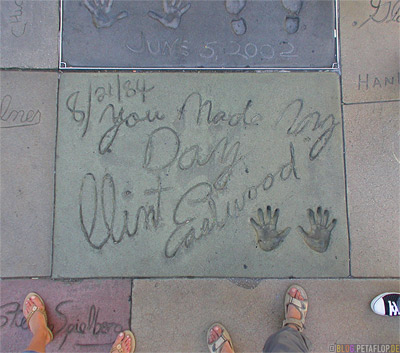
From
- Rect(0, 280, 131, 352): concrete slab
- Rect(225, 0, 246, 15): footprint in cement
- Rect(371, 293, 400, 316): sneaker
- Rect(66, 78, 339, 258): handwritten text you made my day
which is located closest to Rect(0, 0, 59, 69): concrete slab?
Rect(66, 78, 339, 258): handwritten text you made my day

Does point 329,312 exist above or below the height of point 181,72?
below

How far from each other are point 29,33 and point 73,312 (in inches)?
91.3

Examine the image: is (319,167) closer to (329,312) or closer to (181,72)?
(329,312)

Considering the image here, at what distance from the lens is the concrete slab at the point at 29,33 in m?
2.28

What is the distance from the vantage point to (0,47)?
2299 millimetres

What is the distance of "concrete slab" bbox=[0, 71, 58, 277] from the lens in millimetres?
2145

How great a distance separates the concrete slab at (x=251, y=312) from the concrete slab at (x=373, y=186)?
0.19 meters

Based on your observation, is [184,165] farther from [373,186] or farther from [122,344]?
[373,186]

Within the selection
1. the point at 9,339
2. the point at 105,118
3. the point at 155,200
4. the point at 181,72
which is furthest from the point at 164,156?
the point at 9,339

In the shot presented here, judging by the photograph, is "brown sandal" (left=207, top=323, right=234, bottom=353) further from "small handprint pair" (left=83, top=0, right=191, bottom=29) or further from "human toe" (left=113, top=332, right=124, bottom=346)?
"small handprint pair" (left=83, top=0, right=191, bottom=29)

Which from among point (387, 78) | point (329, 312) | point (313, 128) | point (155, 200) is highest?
point (387, 78)

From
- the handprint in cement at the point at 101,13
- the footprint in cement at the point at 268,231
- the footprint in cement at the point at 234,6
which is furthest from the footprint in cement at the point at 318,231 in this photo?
the handprint in cement at the point at 101,13

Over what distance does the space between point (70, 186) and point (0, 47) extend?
134 cm

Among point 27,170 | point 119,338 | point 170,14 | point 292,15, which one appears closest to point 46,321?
point 119,338
